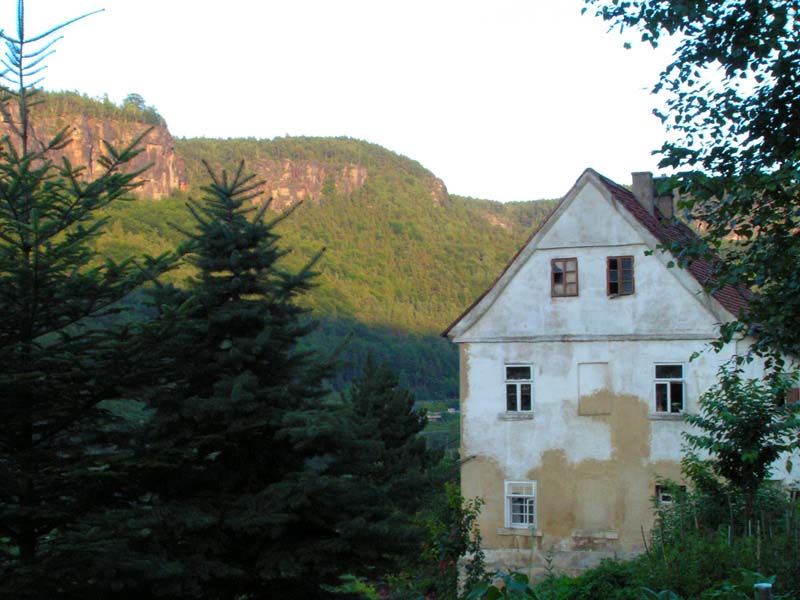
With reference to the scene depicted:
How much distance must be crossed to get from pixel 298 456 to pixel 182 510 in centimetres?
200

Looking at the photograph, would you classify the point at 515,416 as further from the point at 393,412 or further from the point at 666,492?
the point at 393,412

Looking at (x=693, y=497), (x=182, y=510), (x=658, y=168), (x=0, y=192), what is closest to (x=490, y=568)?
(x=693, y=497)

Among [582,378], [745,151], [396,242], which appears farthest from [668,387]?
[396,242]

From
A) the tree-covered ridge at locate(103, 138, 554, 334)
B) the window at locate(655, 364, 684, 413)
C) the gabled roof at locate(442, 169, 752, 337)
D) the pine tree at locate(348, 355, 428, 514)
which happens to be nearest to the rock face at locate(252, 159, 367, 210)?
the tree-covered ridge at locate(103, 138, 554, 334)

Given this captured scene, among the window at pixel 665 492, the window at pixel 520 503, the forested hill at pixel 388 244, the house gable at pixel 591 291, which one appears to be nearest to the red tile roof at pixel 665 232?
the house gable at pixel 591 291

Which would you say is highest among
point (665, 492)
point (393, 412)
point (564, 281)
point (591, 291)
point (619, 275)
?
point (619, 275)

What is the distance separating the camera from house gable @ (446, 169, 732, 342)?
2378 cm

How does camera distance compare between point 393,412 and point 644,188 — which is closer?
point 644,188

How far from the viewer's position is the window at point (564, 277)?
24.9m

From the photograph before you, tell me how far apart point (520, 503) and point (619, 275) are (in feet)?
21.1

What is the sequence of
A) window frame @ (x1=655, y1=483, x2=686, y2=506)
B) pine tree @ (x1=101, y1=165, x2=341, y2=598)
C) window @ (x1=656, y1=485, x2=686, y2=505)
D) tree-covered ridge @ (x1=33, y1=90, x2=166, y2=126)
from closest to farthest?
pine tree @ (x1=101, y1=165, x2=341, y2=598) < window frame @ (x1=655, y1=483, x2=686, y2=506) < window @ (x1=656, y1=485, x2=686, y2=505) < tree-covered ridge @ (x1=33, y1=90, x2=166, y2=126)

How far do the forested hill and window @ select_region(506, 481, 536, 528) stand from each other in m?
74.1

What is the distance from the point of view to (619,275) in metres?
24.5

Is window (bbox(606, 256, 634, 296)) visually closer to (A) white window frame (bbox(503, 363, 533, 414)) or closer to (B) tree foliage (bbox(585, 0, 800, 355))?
(A) white window frame (bbox(503, 363, 533, 414))
